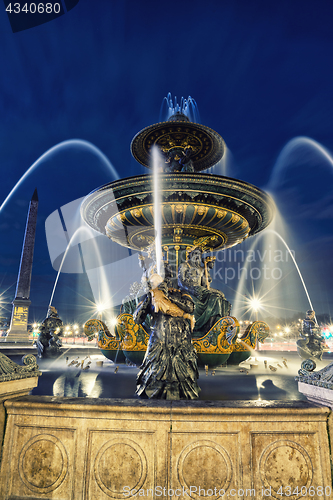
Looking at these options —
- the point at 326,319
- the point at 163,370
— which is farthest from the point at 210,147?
the point at 326,319

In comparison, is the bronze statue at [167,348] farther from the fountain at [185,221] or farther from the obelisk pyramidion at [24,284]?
the obelisk pyramidion at [24,284]

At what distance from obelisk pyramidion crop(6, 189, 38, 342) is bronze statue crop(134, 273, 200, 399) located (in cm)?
2336

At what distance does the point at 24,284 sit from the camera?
80.4 ft

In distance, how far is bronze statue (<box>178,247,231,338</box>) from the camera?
816 centimetres

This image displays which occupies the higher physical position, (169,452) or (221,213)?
(221,213)

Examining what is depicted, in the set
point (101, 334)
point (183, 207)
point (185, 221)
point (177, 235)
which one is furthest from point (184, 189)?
point (101, 334)

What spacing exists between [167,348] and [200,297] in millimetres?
4384

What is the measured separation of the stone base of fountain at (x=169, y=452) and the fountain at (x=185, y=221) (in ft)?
13.4

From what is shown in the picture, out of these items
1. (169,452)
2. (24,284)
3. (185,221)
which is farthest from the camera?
(24,284)

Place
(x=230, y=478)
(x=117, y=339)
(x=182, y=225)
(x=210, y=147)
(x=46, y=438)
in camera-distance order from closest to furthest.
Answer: (x=230, y=478) < (x=46, y=438) < (x=117, y=339) < (x=182, y=225) < (x=210, y=147)

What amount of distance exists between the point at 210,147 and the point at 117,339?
24.6 ft

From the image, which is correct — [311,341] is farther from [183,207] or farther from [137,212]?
[137,212]

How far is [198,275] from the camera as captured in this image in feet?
28.6

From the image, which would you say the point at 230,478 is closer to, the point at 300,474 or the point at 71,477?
the point at 300,474
